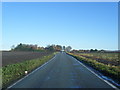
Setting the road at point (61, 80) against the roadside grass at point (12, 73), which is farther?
the roadside grass at point (12, 73)

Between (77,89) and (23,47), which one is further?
(23,47)

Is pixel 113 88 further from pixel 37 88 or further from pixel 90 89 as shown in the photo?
pixel 37 88

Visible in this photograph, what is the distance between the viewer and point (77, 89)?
36.6 ft

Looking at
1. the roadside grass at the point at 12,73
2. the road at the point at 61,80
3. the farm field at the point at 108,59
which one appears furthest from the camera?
the farm field at the point at 108,59

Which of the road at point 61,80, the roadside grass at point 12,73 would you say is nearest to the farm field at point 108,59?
the roadside grass at point 12,73

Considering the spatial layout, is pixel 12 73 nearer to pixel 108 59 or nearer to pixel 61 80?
pixel 61 80

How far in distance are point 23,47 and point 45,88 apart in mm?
185397

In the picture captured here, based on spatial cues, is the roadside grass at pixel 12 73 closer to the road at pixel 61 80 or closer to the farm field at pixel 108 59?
the road at pixel 61 80

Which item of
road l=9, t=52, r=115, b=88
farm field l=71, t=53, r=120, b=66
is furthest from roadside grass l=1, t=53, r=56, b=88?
farm field l=71, t=53, r=120, b=66

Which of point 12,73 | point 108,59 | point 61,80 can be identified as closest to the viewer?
point 61,80

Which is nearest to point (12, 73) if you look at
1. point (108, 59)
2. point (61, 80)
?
point (61, 80)

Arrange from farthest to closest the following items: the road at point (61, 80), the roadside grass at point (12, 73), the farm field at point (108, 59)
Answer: the farm field at point (108, 59)
the roadside grass at point (12, 73)
the road at point (61, 80)

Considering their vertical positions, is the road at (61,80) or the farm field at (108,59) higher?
the road at (61,80)

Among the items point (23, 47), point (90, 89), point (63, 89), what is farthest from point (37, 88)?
point (23, 47)
